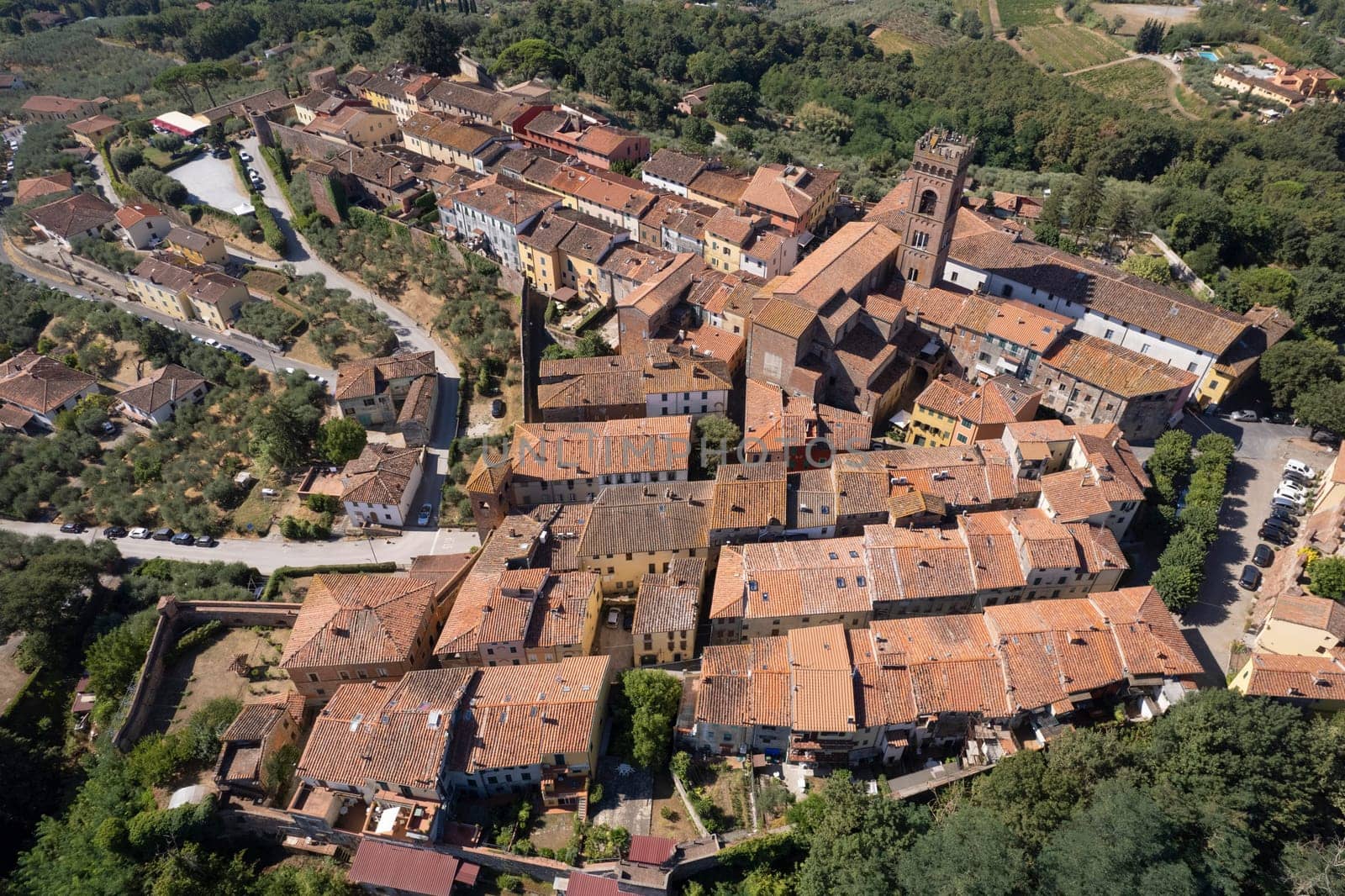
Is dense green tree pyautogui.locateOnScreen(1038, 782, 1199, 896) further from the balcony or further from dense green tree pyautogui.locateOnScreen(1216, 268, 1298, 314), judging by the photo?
dense green tree pyautogui.locateOnScreen(1216, 268, 1298, 314)

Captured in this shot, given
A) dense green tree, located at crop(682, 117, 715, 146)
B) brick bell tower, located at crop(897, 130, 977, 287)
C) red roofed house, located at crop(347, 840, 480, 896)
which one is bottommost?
red roofed house, located at crop(347, 840, 480, 896)

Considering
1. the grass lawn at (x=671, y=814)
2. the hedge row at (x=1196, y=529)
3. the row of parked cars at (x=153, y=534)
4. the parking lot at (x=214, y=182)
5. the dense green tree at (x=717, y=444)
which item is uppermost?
the hedge row at (x=1196, y=529)

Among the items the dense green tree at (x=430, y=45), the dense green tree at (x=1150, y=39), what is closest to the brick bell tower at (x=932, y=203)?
the dense green tree at (x=430, y=45)

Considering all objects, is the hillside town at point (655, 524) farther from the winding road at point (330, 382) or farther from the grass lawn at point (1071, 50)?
the grass lawn at point (1071, 50)

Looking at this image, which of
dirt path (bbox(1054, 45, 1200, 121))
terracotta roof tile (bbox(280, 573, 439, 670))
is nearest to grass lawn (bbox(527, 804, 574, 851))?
terracotta roof tile (bbox(280, 573, 439, 670))

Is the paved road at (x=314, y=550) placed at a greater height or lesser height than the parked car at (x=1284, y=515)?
lesser

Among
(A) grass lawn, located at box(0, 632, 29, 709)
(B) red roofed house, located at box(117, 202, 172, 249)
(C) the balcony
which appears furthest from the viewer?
(B) red roofed house, located at box(117, 202, 172, 249)

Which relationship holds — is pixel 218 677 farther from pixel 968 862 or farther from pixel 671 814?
pixel 968 862
